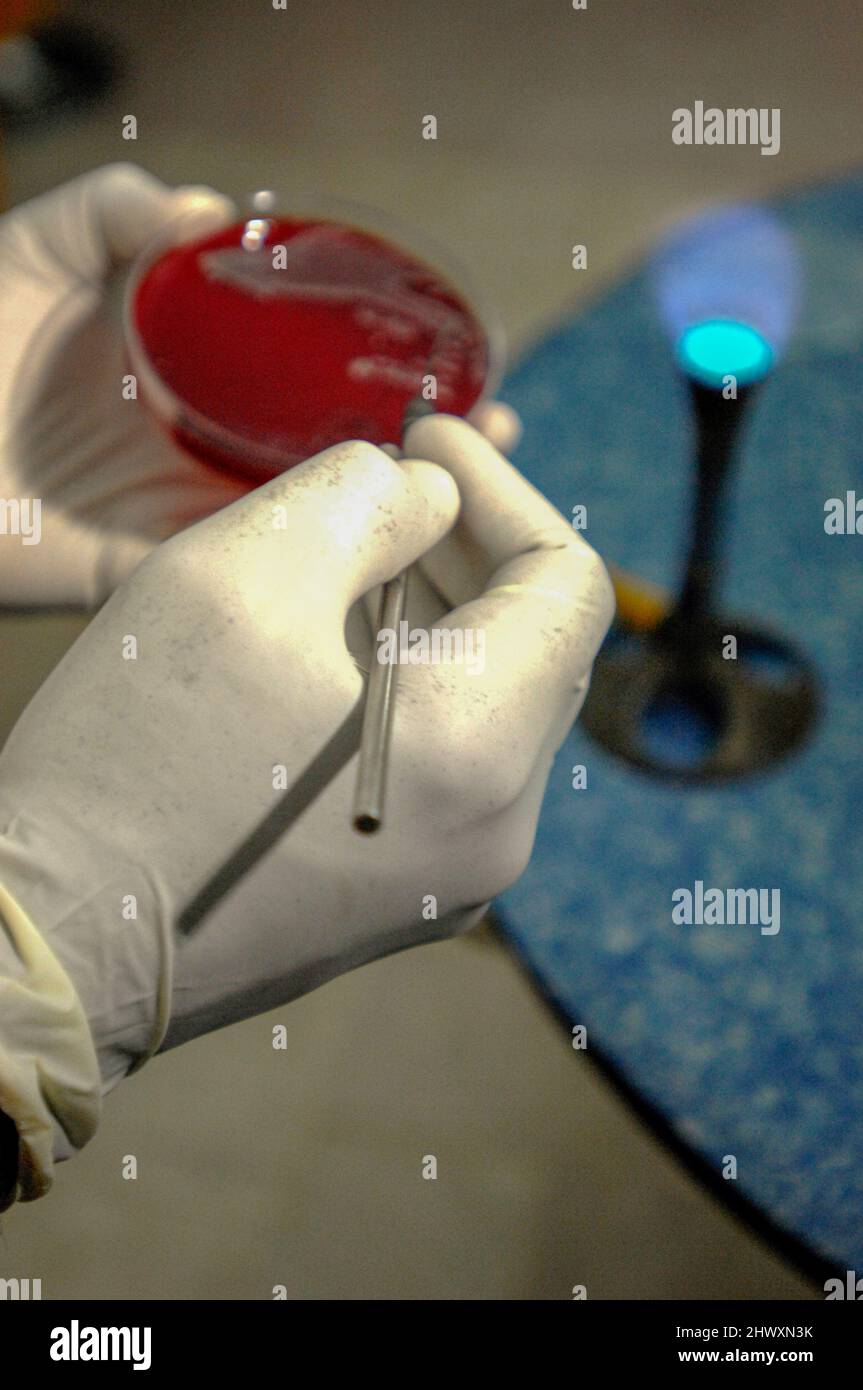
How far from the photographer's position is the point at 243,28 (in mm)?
2879

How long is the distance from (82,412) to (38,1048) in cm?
68

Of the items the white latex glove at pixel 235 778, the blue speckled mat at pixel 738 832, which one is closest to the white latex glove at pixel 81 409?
the white latex glove at pixel 235 778

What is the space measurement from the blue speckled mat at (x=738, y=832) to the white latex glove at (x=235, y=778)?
0.51 metres

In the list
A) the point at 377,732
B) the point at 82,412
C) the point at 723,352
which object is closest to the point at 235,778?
the point at 377,732

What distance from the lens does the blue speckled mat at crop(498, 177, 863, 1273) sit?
1.25 metres

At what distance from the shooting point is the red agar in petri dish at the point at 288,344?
1000 millimetres

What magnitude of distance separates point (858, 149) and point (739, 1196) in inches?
90.7

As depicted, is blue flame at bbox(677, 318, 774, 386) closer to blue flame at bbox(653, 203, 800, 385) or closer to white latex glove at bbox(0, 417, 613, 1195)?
blue flame at bbox(653, 203, 800, 385)

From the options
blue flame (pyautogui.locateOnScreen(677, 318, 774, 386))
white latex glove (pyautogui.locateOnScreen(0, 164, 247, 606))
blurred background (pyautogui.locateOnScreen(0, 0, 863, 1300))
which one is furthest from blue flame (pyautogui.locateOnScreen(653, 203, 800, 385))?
white latex glove (pyautogui.locateOnScreen(0, 164, 247, 606))

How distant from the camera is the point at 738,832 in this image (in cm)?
145

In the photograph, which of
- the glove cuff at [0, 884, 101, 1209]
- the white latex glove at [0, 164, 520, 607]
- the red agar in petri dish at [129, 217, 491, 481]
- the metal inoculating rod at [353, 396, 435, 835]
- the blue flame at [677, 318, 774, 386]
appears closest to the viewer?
the metal inoculating rod at [353, 396, 435, 835]

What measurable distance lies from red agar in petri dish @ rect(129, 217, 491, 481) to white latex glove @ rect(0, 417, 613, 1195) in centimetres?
11
